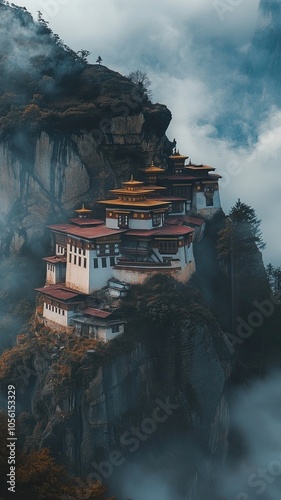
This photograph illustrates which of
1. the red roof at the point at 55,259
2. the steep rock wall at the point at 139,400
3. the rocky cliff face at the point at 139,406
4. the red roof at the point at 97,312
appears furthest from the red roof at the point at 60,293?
the steep rock wall at the point at 139,400

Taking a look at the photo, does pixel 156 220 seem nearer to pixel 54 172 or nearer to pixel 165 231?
pixel 165 231

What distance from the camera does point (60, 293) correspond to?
4678 centimetres

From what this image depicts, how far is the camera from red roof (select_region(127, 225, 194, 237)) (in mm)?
48250

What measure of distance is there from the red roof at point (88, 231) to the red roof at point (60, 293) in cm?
330

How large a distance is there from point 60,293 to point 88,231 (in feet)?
14.9

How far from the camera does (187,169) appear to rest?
5878cm

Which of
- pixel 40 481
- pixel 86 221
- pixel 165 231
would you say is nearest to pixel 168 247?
pixel 165 231

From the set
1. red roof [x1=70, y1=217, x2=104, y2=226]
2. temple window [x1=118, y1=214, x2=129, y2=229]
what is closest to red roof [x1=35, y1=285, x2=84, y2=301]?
red roof [x1=70, y1=217, x2=104, y2=226]

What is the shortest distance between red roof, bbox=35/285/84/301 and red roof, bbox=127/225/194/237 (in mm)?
5094

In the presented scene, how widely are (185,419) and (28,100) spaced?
26.2 metres

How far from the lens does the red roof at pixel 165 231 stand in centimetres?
4825

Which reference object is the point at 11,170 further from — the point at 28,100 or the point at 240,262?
the point at 240,262

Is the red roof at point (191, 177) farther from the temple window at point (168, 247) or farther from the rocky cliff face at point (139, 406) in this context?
the rocky cliff face at point (139, 406)

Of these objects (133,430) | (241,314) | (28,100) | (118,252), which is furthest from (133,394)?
(28,100)
